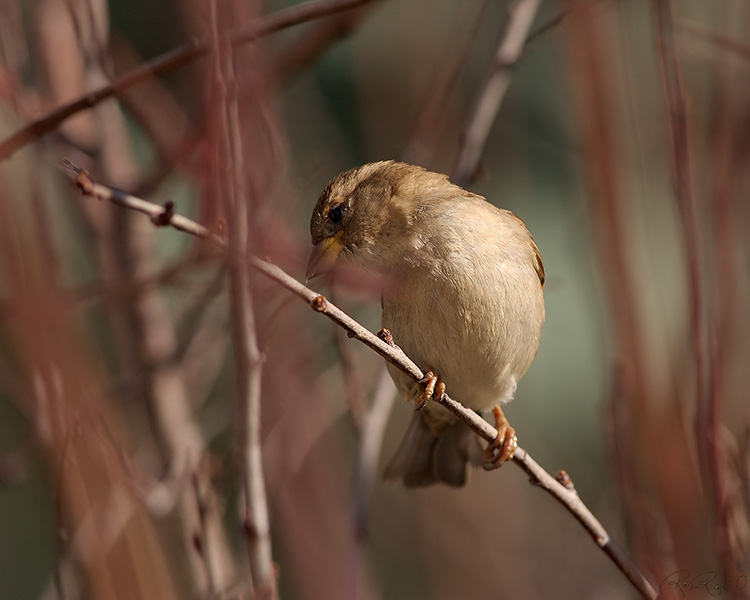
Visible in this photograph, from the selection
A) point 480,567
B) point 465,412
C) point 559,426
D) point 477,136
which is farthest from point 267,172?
point 559,426

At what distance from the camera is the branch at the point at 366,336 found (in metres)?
1.50

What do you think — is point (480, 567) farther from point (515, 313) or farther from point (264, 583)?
point (264, 583)

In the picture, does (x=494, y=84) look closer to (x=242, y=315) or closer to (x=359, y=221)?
(x=359, y=221)

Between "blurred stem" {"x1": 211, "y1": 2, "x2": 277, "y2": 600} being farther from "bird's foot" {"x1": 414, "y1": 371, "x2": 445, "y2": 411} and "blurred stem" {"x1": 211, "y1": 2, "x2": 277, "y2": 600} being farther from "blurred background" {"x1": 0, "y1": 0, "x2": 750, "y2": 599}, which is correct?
"bird's foot" {"x1": 414, "y1": 371, "x2": 445, "y2": 411}

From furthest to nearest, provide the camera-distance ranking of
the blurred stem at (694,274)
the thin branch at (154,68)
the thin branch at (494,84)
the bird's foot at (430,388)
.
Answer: the thin branch at (494,84) < the bird's foot at (430,388) < the thin branch at (154,68) < the blurred stem at (694,274)

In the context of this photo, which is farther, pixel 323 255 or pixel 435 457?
pixel 435 457

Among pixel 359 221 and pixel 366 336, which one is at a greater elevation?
pixel 359 221

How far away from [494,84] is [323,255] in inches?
39.0

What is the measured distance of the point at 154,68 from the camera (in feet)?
6.55

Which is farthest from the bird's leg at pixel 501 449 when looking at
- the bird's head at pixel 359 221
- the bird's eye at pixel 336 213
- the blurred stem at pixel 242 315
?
the blurred stem at pixel 242 315

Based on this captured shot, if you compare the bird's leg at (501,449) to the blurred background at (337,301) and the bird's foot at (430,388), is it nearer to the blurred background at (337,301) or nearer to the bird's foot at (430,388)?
the bird's foot at (430,388)

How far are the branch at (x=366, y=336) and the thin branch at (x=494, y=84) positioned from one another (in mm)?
1246

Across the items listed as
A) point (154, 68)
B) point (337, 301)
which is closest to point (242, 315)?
point (154, 68)

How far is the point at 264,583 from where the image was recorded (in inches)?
60.4
